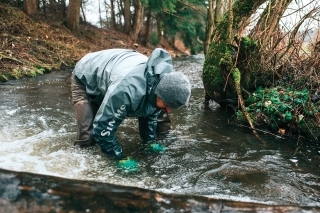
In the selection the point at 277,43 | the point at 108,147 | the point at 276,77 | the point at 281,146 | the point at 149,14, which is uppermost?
the point at 149,14

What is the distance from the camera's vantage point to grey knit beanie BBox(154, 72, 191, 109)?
8.30ft

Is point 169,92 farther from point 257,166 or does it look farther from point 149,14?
point 149,14

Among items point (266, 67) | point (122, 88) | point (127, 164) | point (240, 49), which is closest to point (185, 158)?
point (127, 164)

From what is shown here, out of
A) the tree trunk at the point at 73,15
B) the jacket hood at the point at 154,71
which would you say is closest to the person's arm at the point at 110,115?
the jacket hood at the point at 154,71

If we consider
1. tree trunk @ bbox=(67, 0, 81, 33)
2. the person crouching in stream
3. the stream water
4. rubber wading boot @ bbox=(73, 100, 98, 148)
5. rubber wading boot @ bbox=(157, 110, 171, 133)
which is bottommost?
the stream water

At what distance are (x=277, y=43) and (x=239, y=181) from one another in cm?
299

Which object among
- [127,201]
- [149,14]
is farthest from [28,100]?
[149,14]

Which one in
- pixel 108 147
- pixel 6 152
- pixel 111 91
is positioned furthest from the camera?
pixel 6 152

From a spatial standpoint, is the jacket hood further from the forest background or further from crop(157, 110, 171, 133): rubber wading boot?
the forest background

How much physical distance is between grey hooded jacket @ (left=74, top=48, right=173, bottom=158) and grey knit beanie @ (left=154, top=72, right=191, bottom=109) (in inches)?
3.7

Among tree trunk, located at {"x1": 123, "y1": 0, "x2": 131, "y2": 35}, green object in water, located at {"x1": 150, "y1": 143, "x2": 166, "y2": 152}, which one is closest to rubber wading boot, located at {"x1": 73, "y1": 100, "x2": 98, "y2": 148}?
green object in water, located at {"x1": 150, "y1": 143, "x2": 166, "y2": 152}

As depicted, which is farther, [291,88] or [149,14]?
[149,14]

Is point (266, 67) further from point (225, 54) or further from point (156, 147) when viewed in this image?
point (156, 147)

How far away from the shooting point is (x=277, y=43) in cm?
514
